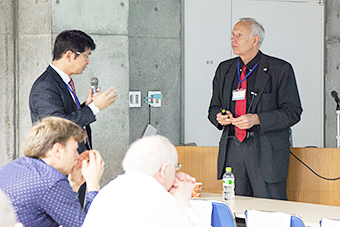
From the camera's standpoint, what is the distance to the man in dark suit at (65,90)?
323cm

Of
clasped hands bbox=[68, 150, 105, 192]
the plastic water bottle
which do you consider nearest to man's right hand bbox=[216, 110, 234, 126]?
the plastic water bottle

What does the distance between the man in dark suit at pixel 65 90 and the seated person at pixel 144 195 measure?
1521mm

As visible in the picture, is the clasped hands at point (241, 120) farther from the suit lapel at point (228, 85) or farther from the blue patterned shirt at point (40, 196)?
the blue patterned shirt at point (40, 196)

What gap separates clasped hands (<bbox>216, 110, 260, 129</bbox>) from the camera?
374cm

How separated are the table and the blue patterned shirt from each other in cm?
118

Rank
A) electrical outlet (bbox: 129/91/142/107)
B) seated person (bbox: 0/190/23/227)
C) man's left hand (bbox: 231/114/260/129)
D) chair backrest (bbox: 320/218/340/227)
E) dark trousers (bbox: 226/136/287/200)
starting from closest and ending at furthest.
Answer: seated person (bbox: 0/190/23/227) → chair backrest (bbox: 320/218/340/227) → man's left hand (bbox: 231/114/260/129) → dark trousers (bbox: 226/136/287/200) → electrical outlet (bbox: 129/91/142/107)

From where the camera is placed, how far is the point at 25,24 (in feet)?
15.4

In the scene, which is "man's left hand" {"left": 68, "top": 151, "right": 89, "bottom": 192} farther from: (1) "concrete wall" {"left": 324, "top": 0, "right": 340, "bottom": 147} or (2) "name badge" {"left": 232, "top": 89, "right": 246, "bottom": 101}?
(1) "concrete wall" {"left": 324, "top": 0, "right": 340, "bottom": 147}

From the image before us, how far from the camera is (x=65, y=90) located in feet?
11.0

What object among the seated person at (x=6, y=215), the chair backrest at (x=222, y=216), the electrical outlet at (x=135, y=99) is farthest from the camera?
the electrical outlet at (x=135, y=99)

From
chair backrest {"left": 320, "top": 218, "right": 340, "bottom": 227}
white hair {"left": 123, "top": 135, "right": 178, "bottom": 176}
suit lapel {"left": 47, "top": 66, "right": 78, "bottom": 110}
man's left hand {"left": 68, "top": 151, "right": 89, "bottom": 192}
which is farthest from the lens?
suit lapel {"left": 47, "top": 66, "right": 78, "bottom": 110}

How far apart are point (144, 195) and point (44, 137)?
0.72 meters

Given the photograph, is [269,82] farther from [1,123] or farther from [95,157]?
[1,123]

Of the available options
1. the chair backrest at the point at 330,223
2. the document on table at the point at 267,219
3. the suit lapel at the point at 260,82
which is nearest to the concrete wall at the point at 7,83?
the suit lapel at the point at 260,82
